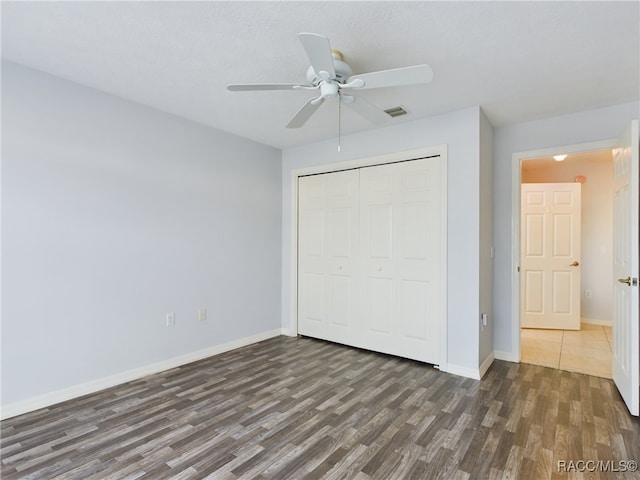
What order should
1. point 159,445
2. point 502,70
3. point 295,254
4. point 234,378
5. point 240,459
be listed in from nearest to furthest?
point 240,459
point 159,445
point 502,70
point 234,378
point 295,254

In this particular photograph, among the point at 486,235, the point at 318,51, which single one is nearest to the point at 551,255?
the point at 486,235

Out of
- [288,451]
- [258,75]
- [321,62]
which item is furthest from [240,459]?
[258,75]

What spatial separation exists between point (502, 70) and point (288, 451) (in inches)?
116

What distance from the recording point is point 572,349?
12.8 feet

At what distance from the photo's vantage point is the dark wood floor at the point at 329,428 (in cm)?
186

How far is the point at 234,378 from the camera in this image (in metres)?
3.09

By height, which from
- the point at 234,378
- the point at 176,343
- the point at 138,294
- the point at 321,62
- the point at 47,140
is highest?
the point at 321,62

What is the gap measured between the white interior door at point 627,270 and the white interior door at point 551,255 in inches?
80.7

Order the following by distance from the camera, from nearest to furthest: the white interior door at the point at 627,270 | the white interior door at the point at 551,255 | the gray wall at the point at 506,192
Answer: the white interior door at the point at 627,270, the gray wall at the point at 506,192, the white interior door at the point at 551,255

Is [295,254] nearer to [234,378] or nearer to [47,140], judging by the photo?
[234,378]

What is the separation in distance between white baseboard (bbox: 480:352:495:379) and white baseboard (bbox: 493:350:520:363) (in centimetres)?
5

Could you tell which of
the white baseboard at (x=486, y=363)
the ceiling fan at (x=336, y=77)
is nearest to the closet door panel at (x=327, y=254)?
the white baseboard at (x=486, y=363)

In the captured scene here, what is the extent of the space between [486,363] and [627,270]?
1435 millimetres

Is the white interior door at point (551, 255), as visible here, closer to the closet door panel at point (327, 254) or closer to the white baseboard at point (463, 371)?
the white baseboard at point (463, 371)
